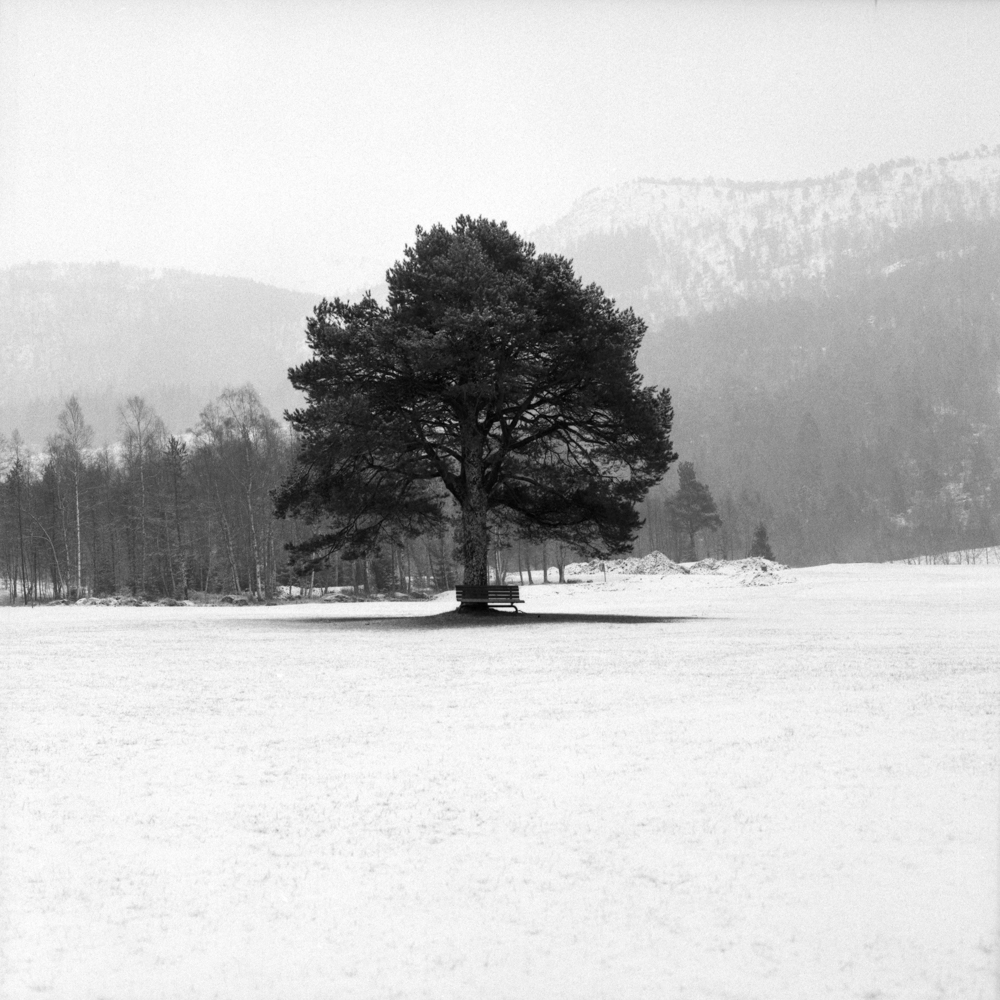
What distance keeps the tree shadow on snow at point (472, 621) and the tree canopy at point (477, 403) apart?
1.72 metres

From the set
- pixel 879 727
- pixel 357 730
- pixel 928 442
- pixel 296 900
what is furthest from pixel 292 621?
pixel 928 442

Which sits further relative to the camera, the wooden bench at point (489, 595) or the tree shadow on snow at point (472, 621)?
the wooden bench at point (489, 595)

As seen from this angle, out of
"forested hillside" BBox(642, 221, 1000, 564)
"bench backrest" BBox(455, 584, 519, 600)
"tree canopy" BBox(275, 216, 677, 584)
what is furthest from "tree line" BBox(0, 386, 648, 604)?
"forested hillside" BBox(642, 221, 1000, 564)

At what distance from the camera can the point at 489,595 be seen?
30.3 metres

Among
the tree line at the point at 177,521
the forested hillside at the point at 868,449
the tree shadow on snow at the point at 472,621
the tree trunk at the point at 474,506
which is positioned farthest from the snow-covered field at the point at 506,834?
the forested hillside at the point at 868,449

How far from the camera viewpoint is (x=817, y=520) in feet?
524

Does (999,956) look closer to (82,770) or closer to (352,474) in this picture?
(82,770)

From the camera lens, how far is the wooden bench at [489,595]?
30.1m

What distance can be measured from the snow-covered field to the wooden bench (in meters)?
14.8

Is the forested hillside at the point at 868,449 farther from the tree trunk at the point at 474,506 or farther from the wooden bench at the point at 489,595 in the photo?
the tree trunk at the point at 474,506

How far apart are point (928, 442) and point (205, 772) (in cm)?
17958

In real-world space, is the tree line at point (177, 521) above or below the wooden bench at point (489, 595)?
above

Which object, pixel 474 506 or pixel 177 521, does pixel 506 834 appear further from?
pixel 177 521

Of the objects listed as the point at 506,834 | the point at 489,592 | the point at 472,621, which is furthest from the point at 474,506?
the point at 506,834
